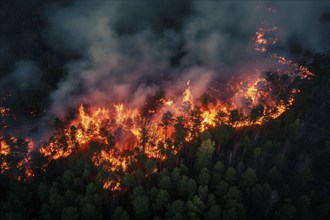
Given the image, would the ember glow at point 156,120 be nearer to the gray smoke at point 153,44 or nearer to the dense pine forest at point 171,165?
the dense pine forest at point 171,165

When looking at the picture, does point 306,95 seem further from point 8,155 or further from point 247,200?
point 8,155

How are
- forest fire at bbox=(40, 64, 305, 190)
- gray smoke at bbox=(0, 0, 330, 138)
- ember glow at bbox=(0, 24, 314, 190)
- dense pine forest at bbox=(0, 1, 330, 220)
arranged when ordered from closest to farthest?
dense pine forest at bbox=(0, 1, 330, 220) < ember glow at bbox=(0, 24, 314, 190) < forest fire at bbox=(40, 64, 305, 190) < gray smoke at bbox=(0, 0, 330, 138)

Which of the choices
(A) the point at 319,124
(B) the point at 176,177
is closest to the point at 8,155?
(B) the point at 176,177

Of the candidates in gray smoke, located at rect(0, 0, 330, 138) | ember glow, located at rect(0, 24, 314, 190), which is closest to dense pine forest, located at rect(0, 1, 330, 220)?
ember glow, located at rect(0, 24, 314, 190)

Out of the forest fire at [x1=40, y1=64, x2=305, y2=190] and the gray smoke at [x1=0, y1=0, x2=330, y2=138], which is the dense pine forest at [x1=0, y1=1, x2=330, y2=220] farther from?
the gray smoke at [x1=0, y1=0, x2=330, y2=138]

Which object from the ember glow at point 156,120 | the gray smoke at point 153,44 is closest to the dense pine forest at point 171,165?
the ember glow at point 156,120

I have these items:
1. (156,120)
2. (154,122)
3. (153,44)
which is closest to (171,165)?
(154,122)
